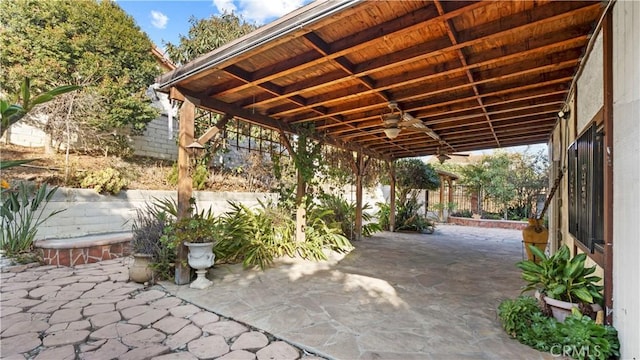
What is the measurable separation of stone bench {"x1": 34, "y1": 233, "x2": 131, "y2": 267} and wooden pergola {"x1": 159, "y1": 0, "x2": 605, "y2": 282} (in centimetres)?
230

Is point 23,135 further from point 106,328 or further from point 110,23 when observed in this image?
point 106,328

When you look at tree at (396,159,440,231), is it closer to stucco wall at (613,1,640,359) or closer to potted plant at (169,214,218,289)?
potted plant at (169,214,218,289)

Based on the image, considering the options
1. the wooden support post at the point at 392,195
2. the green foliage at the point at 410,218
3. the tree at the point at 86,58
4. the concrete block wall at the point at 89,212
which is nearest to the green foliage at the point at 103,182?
the concrete block wall at the point at 89,212

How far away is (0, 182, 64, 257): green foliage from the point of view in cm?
429

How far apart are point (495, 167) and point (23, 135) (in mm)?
14675

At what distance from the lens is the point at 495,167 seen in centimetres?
1169

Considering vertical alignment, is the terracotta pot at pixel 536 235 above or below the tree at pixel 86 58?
below

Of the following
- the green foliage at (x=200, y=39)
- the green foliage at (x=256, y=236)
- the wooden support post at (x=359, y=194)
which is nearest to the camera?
the green foliage at (x=256, y=236)

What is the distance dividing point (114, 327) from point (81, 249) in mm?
2851

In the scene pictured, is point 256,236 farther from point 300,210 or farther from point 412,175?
point 412,175

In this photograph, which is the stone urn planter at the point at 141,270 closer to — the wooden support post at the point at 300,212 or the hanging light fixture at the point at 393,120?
the wooden support post at the point at 300,212

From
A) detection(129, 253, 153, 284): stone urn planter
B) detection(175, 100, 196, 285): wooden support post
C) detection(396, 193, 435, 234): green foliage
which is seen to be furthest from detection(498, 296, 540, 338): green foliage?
detection(396, 193, 435, 234): green foliage

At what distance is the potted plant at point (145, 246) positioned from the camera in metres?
3.58

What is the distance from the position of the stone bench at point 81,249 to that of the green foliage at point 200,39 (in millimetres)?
6025
